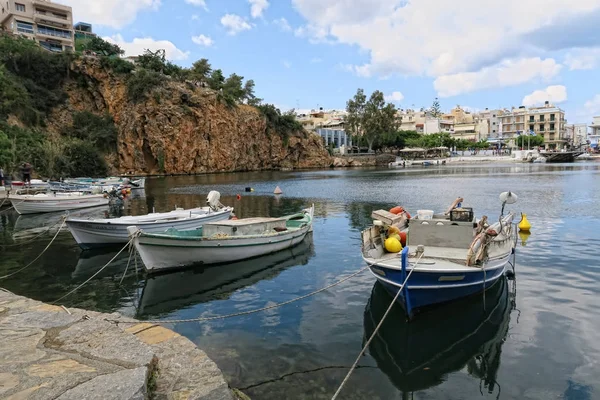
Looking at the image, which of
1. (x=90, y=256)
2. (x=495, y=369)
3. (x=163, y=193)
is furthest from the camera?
(x=163, y=193)

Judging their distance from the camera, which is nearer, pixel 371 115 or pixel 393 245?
pixel 393 245

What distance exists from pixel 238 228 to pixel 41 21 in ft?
305

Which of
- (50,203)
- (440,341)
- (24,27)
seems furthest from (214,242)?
(24,27)

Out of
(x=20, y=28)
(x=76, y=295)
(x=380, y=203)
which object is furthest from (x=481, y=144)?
(x=76, y=295)

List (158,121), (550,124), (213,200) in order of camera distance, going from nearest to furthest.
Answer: (213,200) → (158,121) → (550,124)

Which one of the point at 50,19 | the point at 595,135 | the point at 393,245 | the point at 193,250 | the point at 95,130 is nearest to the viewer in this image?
the point at 393,245

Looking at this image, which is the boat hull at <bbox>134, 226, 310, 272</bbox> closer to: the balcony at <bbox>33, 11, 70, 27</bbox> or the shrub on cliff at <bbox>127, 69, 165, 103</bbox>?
the shrub on cliff at <bbox>127, 69, 165, 103</bbox>

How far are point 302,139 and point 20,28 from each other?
62.6 meters

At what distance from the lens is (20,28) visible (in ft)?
263

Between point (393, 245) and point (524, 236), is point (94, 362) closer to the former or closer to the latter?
point (393, 245)

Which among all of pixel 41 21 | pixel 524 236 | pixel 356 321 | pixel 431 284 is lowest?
pixel 524 236

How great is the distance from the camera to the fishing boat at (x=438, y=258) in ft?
29.0

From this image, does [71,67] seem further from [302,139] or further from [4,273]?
[4,273]

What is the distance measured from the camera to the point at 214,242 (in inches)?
529
